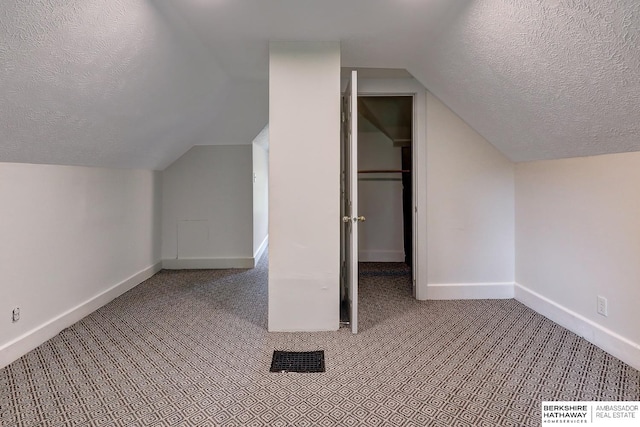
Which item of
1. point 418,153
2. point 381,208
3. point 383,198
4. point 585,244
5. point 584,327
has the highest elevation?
point 418,153

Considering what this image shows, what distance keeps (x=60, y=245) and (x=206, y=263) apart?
1.98 meters

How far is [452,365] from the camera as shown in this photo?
2.04 meters

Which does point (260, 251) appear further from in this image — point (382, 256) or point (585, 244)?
point (585, 244)

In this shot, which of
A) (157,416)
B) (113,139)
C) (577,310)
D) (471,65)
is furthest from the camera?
(113,139)

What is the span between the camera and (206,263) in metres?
4.45

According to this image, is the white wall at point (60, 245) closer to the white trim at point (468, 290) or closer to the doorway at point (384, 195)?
the doorway at point (384, 195)

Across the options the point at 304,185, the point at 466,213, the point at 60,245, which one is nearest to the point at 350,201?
the point at 304,185

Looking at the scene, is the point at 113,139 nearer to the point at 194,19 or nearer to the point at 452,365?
the point at 194,19

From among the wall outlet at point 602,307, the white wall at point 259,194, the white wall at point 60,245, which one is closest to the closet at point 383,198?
the white wall at point 259,194

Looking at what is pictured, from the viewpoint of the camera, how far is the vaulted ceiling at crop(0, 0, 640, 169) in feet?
5.09

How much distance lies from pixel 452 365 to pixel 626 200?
148cm

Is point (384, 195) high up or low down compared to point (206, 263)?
up

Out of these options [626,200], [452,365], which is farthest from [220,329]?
[626,200]

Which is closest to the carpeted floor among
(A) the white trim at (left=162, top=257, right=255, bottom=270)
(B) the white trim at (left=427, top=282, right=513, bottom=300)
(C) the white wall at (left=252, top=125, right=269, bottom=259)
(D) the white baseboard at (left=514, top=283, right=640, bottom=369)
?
(D) the white baseboard at (left=514, top=283, right=640, bottom=369)
